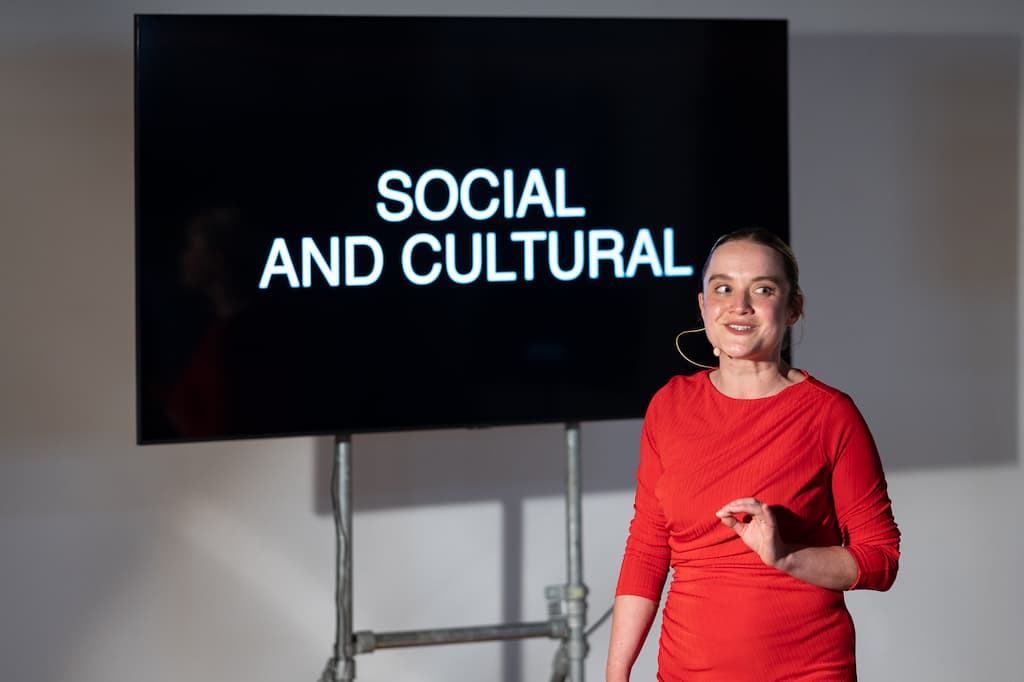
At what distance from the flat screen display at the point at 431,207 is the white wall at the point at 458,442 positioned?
1.50ft

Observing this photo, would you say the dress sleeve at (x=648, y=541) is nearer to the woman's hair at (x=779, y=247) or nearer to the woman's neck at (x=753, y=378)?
the woman's neck at (x=753, y=378)

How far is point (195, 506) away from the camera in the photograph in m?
2.98

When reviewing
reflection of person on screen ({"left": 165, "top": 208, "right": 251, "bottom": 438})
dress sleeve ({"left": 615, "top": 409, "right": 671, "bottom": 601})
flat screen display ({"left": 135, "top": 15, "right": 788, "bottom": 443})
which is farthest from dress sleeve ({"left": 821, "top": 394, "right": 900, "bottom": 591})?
reflection of person on screen ({"left": 165, "top": 208, "right": 251, "bottom": 438})

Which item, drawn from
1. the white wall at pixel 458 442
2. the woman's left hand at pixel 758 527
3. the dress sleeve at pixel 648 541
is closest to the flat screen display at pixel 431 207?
the white wall at pixel 458 442

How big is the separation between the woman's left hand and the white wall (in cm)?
174

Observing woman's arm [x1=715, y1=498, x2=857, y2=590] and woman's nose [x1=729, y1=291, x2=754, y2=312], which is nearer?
woman's arm [x1=715, y1=498, x2=857, y2=590]

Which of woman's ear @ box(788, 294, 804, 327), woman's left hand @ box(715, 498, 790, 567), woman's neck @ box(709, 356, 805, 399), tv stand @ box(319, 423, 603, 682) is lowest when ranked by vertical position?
tv stand @ box(319, 423, 603, 682)

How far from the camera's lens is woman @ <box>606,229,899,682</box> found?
1.52 metres

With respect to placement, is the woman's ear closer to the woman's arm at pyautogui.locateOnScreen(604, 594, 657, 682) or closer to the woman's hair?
the woman's hair
